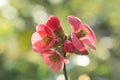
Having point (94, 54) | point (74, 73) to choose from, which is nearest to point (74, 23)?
point (74, 73)

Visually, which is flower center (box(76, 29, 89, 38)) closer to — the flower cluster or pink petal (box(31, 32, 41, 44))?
the flower cluster

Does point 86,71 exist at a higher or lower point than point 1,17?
lower

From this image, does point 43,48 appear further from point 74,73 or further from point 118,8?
point 118,8

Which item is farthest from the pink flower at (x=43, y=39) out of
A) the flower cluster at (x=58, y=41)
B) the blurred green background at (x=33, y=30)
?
the blurred green background at (x=33, y=30)

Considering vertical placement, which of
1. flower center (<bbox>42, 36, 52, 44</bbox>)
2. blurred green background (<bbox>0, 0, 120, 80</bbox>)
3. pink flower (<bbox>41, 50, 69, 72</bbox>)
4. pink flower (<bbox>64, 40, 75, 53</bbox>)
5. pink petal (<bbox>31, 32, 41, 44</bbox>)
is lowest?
pink flower (<bbox>41, 50, 69, 72</bbox>)

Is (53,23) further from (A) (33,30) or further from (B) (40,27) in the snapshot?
(A) (33,30)

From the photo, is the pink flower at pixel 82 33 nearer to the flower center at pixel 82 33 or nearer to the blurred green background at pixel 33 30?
the flower center at pixel 82 33

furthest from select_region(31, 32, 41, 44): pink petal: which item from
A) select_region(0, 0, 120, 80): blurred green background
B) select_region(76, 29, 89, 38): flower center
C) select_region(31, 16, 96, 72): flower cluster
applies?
select_region(0, 0, 120, 80): blurred green background
